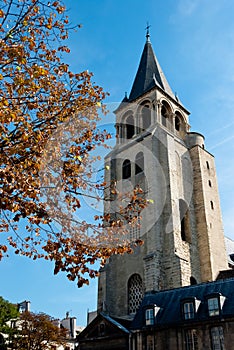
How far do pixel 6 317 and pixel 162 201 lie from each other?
14679mm

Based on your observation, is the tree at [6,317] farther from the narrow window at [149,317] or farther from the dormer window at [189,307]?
the dormer window at [189,307]

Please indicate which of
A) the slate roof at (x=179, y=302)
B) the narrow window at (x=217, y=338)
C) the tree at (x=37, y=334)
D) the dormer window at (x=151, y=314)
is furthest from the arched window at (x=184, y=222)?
the tree at (x=37, y=334)

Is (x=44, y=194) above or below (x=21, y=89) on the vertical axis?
below

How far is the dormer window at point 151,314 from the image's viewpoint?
63.9 feet

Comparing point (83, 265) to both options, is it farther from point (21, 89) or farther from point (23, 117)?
point (21, 89)

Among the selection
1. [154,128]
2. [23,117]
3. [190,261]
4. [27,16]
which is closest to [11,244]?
[23,117]

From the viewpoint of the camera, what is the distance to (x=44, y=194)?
8.14 metres

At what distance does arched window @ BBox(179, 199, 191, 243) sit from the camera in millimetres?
28119

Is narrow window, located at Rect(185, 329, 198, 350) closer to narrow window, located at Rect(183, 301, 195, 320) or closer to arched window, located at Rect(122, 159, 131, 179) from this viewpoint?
narrow window, located at Rect(183, 301, 195, 320)

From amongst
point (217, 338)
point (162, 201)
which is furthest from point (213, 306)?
point (162, 201)

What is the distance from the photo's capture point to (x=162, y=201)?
27.2 meters

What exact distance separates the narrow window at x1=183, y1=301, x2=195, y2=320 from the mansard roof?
2046 cm

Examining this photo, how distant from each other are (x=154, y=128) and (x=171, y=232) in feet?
30.2

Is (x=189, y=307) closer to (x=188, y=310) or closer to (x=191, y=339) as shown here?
(x=188, y=310)
